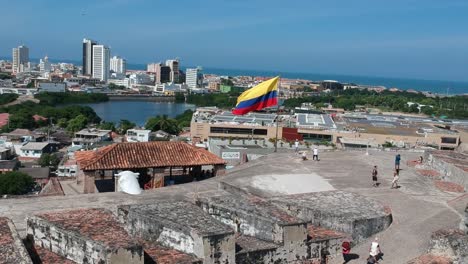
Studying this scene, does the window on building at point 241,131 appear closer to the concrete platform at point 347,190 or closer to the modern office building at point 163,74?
the concrete platform at point 347,190

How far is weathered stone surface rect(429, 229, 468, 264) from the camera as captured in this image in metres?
7.47

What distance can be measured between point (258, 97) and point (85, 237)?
1136 centimetres

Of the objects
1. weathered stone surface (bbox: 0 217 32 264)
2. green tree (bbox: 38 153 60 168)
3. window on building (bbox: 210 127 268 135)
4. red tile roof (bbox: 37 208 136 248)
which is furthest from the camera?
window on building (bbox: 210 127 268 135)

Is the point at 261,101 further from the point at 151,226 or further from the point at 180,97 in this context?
the point at 180,97

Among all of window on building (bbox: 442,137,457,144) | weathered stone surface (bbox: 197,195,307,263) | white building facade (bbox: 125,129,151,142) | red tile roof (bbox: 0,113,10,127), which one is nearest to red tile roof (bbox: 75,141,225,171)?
weathered stone surface (bbox: 197,195,307,263)

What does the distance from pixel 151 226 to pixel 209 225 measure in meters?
0.88

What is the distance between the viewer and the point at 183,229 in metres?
6.86

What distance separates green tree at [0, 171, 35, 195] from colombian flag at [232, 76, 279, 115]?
56.2 ft

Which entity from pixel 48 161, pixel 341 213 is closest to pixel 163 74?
pixel 48 161

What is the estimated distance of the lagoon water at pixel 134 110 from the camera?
304 feet

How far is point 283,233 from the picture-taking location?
24.6 feet

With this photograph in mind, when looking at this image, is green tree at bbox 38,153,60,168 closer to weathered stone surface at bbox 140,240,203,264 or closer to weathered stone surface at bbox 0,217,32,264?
weathered stone surface at bbox 0,217,32,264

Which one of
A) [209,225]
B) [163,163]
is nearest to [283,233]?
[209,225]

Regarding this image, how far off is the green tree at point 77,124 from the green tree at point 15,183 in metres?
34.9
